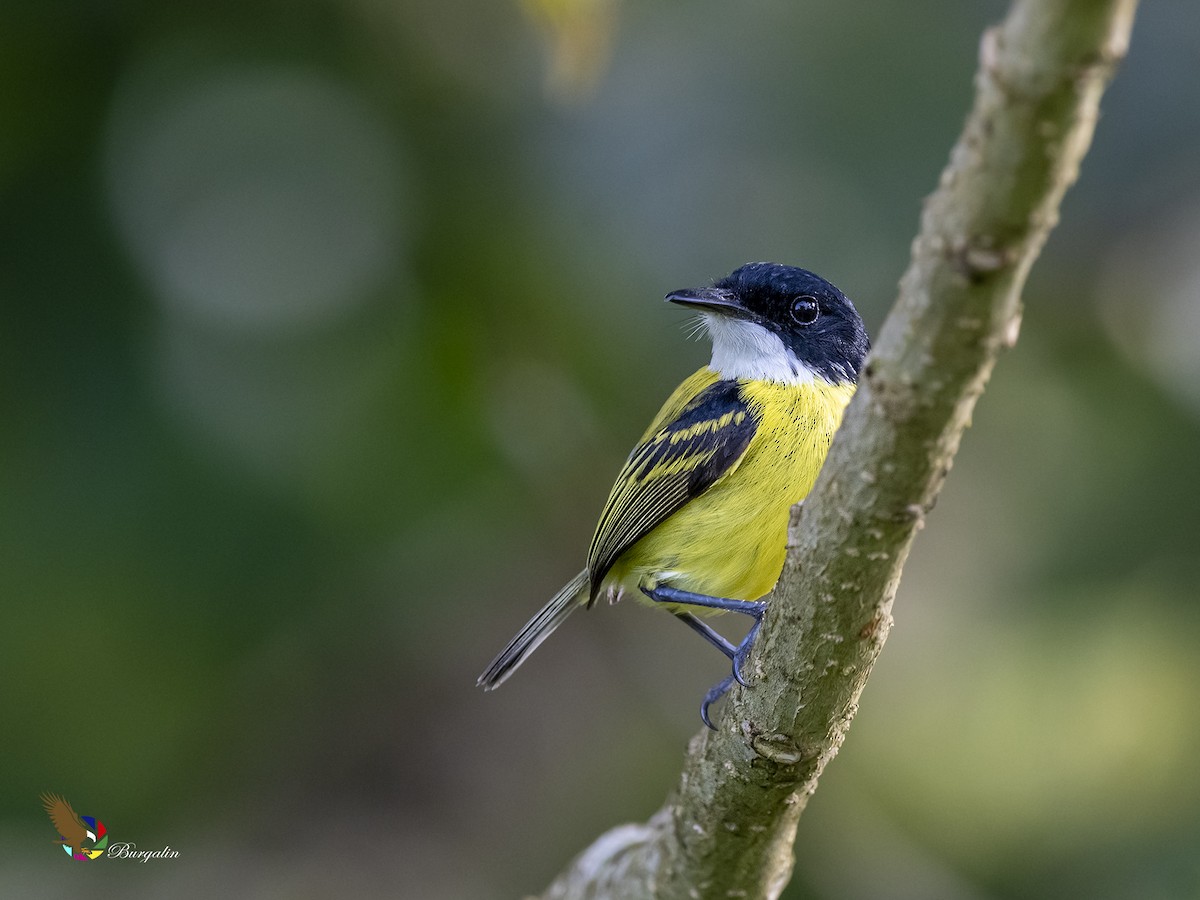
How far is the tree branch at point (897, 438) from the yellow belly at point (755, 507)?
783mm

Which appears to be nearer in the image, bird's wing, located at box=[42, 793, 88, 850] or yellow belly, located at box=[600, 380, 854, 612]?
yellow belly, located at box=[600, 380, 854, 612]

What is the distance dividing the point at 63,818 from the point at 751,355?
10.4 ft

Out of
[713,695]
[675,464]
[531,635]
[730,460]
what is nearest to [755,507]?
[730,460]

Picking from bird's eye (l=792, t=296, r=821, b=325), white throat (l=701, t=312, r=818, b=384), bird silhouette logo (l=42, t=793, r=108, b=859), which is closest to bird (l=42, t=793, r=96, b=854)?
bird silhouette logo (l=42, t=793, r=108, b=859)

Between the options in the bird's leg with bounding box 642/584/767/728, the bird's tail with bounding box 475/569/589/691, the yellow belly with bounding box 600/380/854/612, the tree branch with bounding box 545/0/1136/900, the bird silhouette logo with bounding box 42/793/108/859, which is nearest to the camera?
the tree branch with bounding box 545/0/1136/900

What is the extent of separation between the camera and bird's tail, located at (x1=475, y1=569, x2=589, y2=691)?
4.21 meters

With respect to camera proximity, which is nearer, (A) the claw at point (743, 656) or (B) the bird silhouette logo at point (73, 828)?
(A) the claw at point (743, 656)

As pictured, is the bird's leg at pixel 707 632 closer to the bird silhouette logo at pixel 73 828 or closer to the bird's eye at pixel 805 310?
the bird's eye at pixel 805 310

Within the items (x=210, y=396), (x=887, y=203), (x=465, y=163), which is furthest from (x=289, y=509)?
(x=887, y=203)

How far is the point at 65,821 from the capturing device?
4723mm

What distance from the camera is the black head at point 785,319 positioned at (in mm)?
3990

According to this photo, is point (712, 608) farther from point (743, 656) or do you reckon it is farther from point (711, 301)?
point (711, 301)

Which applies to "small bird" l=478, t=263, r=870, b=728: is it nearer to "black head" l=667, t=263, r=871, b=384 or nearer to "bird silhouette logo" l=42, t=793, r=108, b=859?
"black head" l=667, t=263, r=871, b=384

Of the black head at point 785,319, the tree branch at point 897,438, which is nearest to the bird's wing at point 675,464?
the black head at point 785,319
